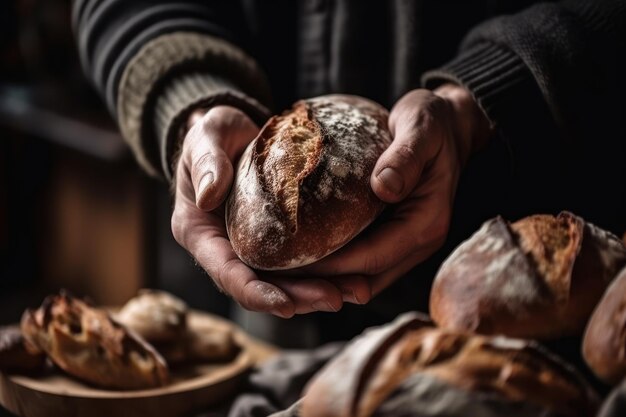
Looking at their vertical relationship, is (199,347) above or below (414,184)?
below

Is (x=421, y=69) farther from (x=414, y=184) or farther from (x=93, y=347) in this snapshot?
(x=93, y=347)

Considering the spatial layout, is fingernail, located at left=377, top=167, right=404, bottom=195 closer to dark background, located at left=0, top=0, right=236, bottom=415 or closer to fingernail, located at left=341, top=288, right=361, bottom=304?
fingernail, located at left=341, top=288, right=361, bottom=304

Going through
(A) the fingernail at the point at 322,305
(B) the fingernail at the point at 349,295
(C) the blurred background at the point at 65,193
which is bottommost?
(C) the blurred background at the point at 65,193

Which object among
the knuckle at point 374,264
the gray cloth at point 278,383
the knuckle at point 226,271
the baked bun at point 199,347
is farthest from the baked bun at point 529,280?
the baked bun at point 199,347

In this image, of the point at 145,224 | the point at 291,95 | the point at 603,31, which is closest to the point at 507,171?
the point at 603,31

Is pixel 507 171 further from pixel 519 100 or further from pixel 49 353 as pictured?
pixel 49 353

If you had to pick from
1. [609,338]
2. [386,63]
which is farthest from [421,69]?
[609,338]

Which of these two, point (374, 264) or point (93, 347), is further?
point (93, 347)

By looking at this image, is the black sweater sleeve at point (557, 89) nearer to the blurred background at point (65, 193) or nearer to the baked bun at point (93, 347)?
the baked bun at point (93, 347)
